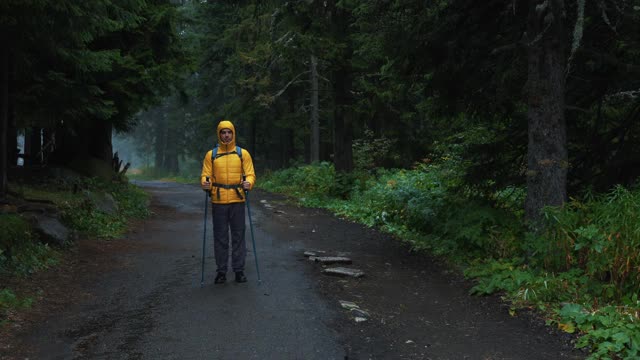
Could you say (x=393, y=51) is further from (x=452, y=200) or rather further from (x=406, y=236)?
(x=406, y=236)

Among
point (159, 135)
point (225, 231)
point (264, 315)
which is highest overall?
point (159, 135)

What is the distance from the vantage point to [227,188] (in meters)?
7.66

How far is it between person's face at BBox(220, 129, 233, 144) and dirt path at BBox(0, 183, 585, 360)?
209 centimetres

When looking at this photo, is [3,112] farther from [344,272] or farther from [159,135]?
[159,135]

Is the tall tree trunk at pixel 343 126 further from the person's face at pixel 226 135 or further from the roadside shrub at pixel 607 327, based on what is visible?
the roadside shrub at pixel 607 327

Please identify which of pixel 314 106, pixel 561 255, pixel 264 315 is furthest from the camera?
pixel 314 106

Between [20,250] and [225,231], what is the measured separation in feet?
11.0

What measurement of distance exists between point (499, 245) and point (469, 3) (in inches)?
153

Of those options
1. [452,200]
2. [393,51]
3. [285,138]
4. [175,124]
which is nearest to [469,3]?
[393,51]

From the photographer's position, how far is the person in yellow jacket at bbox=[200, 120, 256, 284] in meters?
7.61

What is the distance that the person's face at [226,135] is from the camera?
7559mm

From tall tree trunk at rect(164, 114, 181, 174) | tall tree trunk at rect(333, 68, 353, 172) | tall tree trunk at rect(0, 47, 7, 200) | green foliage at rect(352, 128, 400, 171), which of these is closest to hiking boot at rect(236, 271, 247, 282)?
tall tree trunk at rect(0, 47, 7, 200)

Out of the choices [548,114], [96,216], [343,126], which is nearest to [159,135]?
[343,126]

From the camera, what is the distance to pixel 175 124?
175ft
